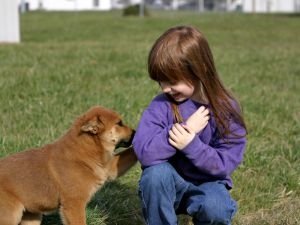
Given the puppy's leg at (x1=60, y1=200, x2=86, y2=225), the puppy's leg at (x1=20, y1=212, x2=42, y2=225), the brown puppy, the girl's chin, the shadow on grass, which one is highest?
the girl's chin

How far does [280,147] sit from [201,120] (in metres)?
2.46

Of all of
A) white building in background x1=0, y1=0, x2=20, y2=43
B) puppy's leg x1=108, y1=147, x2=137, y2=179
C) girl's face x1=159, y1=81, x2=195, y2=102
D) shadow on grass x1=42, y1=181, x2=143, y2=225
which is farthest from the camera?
white building in background x1=0, y1=0, x2=20, y2=43

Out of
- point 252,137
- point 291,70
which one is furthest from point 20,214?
point 291,70

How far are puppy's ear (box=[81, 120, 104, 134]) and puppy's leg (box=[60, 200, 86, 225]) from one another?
44 cm

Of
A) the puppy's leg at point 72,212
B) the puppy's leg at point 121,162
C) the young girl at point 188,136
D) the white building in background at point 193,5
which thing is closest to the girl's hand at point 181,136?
the young girl at point 188,136

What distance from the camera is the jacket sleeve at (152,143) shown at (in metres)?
3.56

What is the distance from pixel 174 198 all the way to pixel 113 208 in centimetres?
82

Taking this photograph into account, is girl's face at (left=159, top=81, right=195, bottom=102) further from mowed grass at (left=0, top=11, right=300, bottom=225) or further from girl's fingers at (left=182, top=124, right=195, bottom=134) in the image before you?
mowed grass at (left=0, top=11, right=300, bottom=225)

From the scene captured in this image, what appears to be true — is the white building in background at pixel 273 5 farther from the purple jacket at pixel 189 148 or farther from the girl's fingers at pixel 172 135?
the girl's fingers at pixel 172 135

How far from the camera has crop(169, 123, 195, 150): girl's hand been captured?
11.4ft

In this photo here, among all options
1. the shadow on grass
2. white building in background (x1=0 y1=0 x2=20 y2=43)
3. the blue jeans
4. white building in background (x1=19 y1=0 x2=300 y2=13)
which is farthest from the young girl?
white building in background (x1=19 y1=0 x2=300 y2=13)

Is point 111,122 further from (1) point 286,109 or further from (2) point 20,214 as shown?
(1) point 286,109

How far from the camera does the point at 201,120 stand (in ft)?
11.8

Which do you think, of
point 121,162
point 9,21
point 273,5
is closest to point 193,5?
point 273,5
